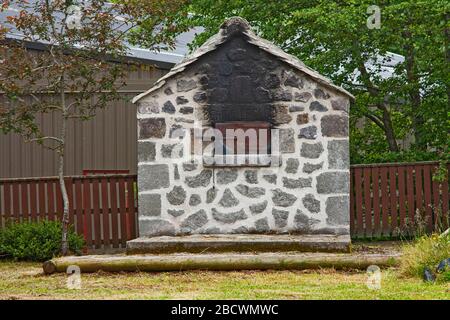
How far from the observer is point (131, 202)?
17.1 metres

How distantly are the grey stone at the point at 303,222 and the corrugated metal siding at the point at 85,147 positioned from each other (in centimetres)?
600

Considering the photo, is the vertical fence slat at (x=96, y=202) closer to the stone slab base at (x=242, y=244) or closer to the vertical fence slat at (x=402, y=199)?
the stone slab base at (x=242, y=244)

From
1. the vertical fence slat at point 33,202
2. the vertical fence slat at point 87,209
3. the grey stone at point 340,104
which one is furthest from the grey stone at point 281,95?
the vertical fence slat at point 33,202

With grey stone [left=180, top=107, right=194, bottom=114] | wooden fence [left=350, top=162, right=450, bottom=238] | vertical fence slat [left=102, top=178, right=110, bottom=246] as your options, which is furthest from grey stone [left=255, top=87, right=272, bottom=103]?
vertical fence slat [left=102, top=178, right=110, bottom=246]

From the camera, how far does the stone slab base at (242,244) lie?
1378 cm

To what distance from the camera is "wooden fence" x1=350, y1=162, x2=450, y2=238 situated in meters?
17.6

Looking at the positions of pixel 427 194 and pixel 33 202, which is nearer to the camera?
pixel 33 202

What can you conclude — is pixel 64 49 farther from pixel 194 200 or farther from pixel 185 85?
pixel 194 200

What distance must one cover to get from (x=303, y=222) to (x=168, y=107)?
265 cm

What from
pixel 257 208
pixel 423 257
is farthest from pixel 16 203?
pixel 423 257

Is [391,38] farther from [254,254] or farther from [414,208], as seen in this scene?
[254,254]

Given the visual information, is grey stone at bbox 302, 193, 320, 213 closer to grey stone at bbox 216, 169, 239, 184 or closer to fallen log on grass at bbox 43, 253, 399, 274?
grey stone at bbox 216, 169, 239, 184

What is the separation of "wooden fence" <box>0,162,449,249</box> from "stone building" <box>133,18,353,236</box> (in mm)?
2341

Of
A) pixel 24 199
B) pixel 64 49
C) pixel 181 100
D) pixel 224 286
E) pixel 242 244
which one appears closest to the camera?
pixel 224 286
